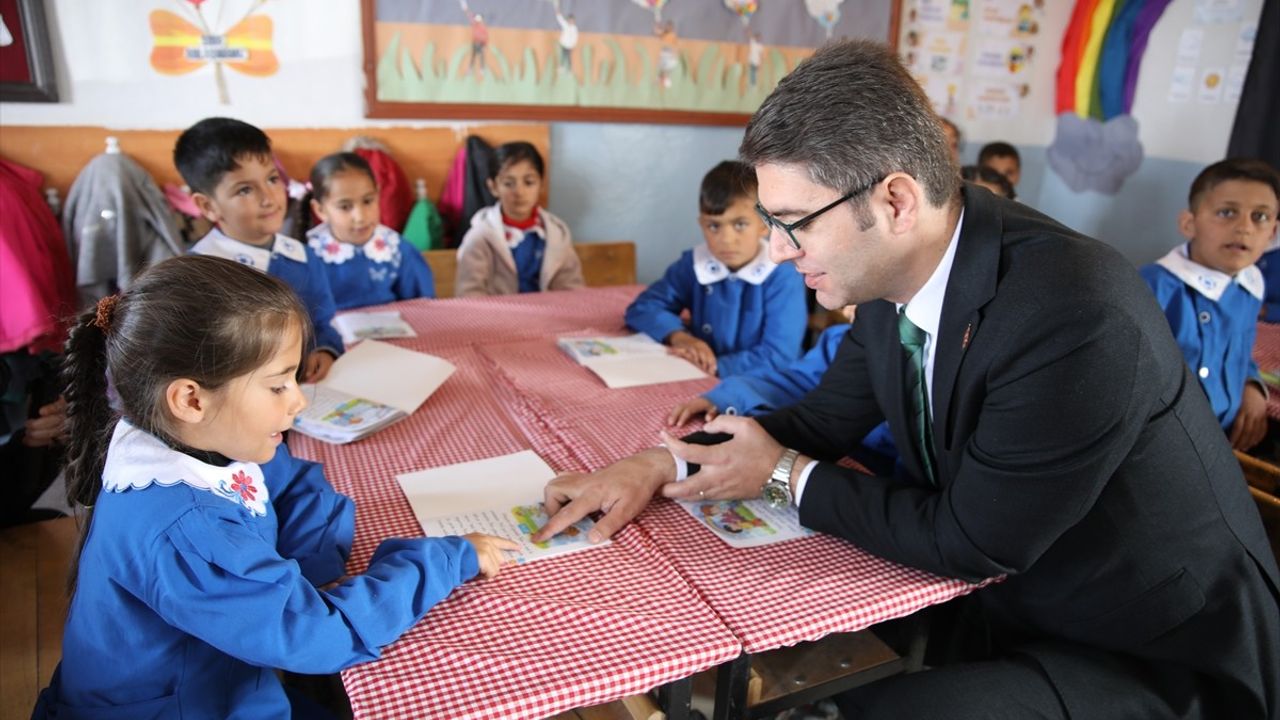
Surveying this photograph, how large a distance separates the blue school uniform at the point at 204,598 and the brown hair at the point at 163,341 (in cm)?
6

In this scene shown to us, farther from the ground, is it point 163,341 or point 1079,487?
point 163,341

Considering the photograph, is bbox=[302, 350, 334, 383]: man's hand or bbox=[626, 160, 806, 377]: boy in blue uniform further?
bbox=[626, 160, 806, 377]: boy in blue uniform

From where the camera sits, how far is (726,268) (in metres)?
2.73

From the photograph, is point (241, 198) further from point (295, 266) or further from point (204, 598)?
point (204, 598)

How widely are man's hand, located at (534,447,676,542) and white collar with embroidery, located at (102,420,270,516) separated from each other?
44cm

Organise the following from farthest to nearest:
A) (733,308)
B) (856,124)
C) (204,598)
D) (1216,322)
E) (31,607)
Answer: (733,308), (1216,322), (31,607), (856,124), (204,598)

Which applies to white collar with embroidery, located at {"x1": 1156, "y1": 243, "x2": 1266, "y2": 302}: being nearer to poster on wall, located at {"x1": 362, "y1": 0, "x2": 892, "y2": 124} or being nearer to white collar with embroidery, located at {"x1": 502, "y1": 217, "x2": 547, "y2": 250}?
poster on wall, located at {"x1": 362, "y1": 0, "x2": 892, "y2": 124}

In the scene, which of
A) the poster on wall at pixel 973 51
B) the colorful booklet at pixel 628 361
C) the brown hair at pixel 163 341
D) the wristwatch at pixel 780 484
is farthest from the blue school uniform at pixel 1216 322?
the poster on wall at pixel 973 51

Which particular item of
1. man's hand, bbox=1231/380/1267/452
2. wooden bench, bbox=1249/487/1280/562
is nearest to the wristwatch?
wooden bench, bbox=1249/487/1280/562

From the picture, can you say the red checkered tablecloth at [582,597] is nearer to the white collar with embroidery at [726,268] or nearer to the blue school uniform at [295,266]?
the blue school uniform at [295,266]

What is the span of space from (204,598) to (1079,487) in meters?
1.16

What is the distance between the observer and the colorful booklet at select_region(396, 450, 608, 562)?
52.3 inches

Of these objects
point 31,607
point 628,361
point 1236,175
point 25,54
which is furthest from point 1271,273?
point 25,54

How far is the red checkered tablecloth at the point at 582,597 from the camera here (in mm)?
1004
